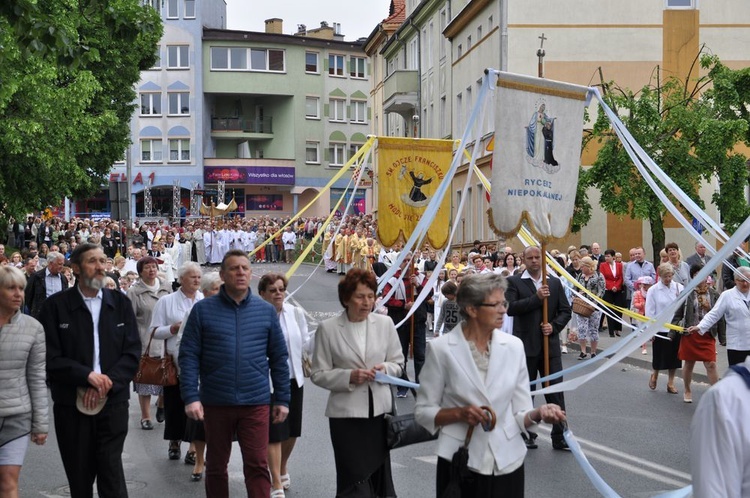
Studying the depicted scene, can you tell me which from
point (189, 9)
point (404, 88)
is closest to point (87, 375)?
point (404, 88)

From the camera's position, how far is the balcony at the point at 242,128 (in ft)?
268

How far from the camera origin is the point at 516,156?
1063 cm

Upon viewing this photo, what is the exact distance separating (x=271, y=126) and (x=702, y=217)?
7526 centimetres

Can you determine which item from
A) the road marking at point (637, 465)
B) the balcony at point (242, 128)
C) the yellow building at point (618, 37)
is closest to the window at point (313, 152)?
the balcony at point (242, 128)

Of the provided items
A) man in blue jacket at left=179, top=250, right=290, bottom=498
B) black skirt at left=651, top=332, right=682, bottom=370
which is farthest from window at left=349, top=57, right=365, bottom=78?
man in blue jacket at left=179, top=250, right=290, bottom=498

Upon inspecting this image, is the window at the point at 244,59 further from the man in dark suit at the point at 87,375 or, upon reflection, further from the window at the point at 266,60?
the man in dark suit at the point at 87,375

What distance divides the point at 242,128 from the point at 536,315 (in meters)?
72.1

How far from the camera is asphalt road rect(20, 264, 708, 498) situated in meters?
9.58

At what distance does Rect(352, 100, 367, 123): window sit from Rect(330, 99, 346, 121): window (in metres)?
0.90

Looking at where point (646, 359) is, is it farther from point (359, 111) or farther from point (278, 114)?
point (359, 111)

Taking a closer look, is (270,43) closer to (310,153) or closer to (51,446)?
(310,153)

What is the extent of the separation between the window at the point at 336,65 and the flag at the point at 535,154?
74383 mm

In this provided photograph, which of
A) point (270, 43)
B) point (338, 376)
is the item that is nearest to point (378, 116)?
point (270, 43)

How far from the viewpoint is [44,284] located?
17.5 metres
